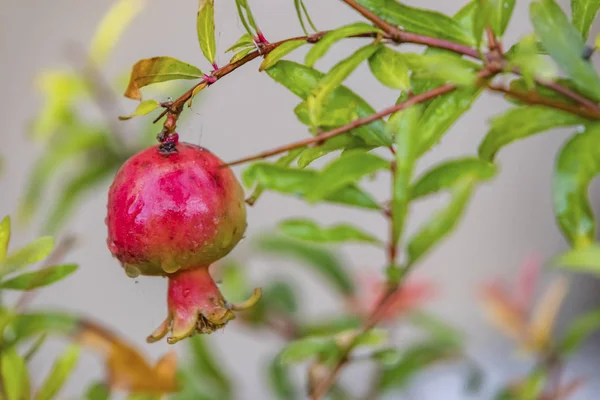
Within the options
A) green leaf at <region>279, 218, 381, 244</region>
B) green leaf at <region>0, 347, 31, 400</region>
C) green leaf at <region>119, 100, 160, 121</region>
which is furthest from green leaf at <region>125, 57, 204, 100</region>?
green leaf at <region>0, 347, 31, 400</region>

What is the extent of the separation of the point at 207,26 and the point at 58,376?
271 millimetres

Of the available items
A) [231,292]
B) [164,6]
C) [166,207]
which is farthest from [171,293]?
[164,6]

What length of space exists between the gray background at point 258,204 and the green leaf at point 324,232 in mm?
776

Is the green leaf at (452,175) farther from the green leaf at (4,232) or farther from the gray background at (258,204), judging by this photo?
the gray background at (258,204)

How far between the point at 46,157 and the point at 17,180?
59cm

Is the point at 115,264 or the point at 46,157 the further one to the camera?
the point at 115,264

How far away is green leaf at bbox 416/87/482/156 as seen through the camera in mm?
324

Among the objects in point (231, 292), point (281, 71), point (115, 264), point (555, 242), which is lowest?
point (555, 242)

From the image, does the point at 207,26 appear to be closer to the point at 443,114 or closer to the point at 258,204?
the point at 443,114

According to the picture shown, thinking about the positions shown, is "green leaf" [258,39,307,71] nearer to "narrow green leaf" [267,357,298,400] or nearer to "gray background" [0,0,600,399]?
"narrow green leaf" [267,357,298,400]

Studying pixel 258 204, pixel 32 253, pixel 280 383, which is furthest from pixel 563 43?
pixel 258 204

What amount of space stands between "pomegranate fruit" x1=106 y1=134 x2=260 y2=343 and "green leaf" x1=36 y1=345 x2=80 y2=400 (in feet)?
0.54

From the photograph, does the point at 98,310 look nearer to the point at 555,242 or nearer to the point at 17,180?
the point at 17,180

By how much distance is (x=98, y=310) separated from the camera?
1.33 metres
